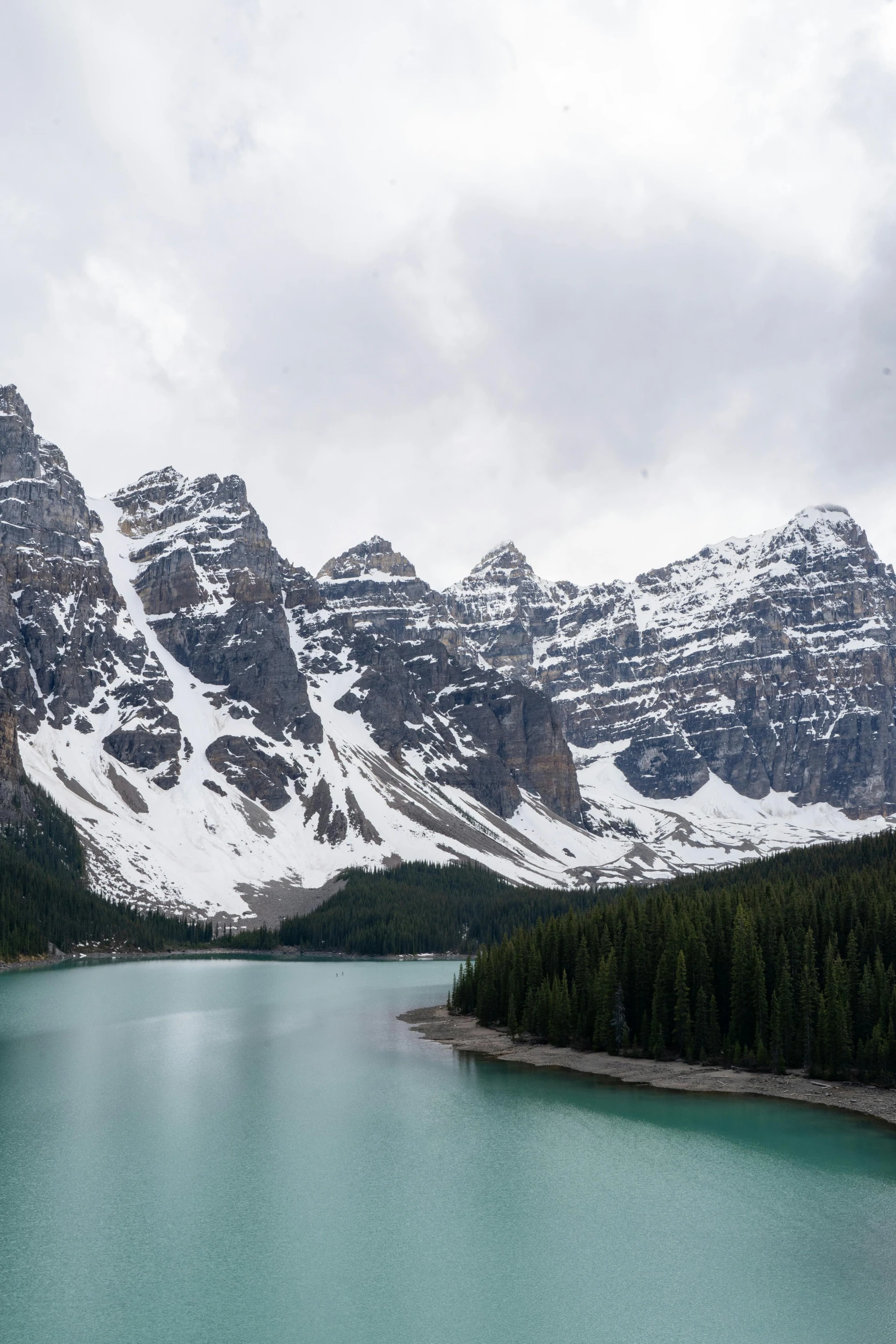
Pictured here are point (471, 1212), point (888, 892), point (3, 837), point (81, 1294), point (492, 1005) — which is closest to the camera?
point (81, 1294)

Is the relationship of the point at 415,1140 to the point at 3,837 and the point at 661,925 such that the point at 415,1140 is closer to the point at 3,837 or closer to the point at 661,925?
the point at 661,925

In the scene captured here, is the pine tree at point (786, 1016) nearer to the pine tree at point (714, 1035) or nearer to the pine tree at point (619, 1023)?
the pine tree at point (714, 1035)

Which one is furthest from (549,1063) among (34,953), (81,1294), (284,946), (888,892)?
(284,946)

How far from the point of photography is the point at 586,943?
81.6 metres

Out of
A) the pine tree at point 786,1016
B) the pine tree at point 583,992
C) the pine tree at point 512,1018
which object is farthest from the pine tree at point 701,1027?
the pine tree at point 512,1018

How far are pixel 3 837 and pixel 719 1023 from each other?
143157 millimetres

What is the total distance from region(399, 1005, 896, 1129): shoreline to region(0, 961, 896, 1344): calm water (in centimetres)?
223

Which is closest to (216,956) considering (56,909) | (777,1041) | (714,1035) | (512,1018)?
(56,909)

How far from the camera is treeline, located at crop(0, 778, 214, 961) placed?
150750mm

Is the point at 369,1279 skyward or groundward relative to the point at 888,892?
groundward

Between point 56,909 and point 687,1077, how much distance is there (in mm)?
122920

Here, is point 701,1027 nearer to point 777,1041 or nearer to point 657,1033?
point 657,1033

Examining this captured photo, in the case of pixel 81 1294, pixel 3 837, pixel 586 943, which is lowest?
pixel 81 1294

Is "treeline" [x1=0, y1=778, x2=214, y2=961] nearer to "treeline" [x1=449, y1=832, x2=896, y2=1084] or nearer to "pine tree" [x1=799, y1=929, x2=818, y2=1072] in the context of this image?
"treeline" [x1=449, y1=832, x2=896, y2=1084]
